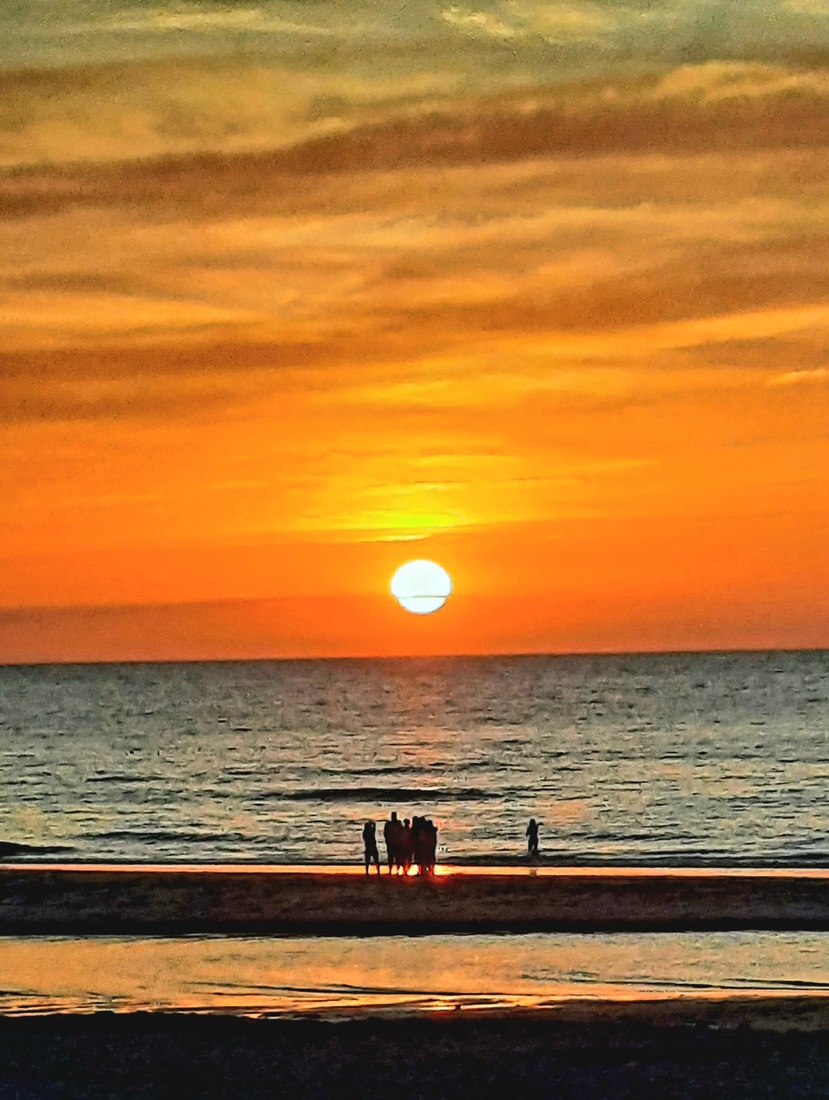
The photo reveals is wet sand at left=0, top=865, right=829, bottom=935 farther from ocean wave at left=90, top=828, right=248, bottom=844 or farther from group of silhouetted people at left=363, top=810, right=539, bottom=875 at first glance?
ocean wave at left=90, top=828, right=248, bottom=844

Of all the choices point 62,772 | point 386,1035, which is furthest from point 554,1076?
point 62,772

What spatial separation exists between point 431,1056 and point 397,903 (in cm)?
1315

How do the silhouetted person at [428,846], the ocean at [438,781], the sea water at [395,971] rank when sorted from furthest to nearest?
the ocean at [438,781], the silhouetted person at [428,846], the sea water at [395,971]

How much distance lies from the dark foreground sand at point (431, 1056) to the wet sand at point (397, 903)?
831 cm

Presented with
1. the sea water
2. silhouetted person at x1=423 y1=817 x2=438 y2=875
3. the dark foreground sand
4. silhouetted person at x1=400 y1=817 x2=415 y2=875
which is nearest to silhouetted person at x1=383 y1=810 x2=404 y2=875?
silhouetted person at x1=400 y1=817 x2=415 y2=875

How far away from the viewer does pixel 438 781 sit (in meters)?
83.6

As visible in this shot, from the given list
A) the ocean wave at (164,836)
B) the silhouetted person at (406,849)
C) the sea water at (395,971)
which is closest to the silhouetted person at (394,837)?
the silhouetted person at (406,849)

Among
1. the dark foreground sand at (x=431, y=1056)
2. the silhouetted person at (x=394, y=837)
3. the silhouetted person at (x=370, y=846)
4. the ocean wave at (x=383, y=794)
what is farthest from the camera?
the ocean wave at (x=383, y=794)

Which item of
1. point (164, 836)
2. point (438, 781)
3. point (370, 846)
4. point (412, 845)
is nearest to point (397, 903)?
point (412, 845)

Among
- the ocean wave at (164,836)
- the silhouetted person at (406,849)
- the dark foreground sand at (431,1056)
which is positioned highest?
the ocean wave at (164,836)

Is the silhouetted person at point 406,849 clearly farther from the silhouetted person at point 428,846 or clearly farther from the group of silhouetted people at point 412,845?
the silhouetted person at point 428,846

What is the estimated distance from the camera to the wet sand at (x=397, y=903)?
1139 inches

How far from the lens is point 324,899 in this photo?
1254 inches

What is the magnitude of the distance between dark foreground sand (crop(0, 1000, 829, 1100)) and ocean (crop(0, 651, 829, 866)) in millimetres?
25228
